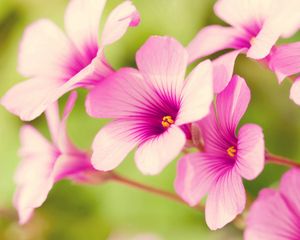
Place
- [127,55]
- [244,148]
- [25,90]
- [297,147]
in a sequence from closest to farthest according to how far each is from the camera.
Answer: [244,148], [25,90], [297,147], [127,55]

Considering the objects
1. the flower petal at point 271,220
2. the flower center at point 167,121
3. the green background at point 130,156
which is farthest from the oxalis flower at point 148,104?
the green background at point 130,156

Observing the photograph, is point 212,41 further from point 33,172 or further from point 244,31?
point 33,172

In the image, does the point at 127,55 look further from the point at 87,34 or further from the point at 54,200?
the point at 87,34

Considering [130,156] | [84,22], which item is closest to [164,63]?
[84,22]

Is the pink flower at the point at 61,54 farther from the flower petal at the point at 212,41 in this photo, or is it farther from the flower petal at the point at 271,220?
the flower petal at the point at 271,220

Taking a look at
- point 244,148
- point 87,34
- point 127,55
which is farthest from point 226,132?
point 127,55
